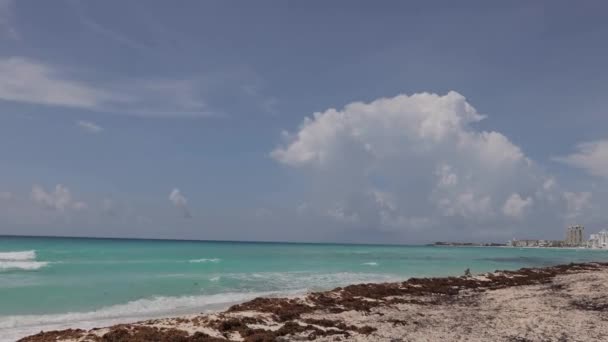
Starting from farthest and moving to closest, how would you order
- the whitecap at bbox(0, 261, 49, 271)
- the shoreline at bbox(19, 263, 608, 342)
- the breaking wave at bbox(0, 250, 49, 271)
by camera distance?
the breaking wave at bbox(0, 250, 49, 271)
the whitecap at bbox(0, 261, 49, 271)
the shoreline at bbox(19, 263, 608, 342)

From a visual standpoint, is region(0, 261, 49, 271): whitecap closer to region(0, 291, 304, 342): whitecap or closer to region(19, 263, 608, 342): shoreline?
region(0, 291, 304, 342): whitecap

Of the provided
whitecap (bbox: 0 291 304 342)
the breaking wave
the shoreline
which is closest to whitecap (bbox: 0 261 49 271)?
the breaking wave

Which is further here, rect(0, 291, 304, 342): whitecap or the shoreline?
rect(0, 291, 304, 342): whitecap

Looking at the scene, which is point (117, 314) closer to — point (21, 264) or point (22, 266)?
point (22, 266)

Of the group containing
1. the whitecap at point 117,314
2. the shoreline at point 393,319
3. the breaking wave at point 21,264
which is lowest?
the breaking wave at point 21,264

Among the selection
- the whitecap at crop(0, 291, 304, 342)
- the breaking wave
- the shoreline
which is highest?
the shoreline

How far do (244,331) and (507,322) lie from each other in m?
10.7

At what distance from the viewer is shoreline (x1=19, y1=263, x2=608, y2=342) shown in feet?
53.2

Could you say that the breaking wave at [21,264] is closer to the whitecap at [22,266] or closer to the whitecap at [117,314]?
the whitecap at [22,266]

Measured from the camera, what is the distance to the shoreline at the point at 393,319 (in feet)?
53.2

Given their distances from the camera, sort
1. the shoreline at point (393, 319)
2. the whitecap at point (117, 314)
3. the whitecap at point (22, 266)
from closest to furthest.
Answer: the shoreline at point (393, 319)
the whitecap at point (117, 314)
the whitecap at point (22, 266)

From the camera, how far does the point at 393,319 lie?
783 inches

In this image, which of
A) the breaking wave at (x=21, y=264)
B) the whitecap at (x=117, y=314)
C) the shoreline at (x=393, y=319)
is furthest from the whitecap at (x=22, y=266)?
the shoreline at (x=393, y=319)

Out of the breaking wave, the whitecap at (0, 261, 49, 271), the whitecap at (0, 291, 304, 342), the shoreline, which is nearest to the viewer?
the shoreline
